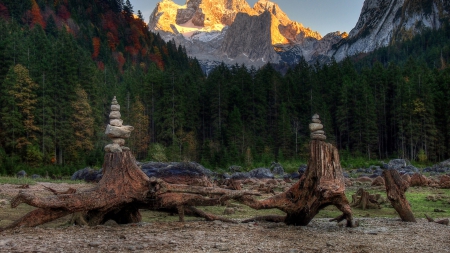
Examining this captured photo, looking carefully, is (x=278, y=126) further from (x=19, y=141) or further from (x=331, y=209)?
(x=331, y=209)

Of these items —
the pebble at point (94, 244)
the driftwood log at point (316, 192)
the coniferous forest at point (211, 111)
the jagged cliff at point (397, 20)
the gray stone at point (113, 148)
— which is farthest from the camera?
the jagged cliff at point (397, 20)

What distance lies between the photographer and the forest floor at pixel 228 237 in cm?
791

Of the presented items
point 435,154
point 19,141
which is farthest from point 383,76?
point 19,141

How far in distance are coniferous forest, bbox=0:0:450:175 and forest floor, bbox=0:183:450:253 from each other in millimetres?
29825

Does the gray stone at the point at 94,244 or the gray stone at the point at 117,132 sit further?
the gray stone at the point at 117,132

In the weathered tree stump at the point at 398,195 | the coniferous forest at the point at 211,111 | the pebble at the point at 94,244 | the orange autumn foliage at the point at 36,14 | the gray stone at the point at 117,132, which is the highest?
the orange autumn foliage at the point at 36,14

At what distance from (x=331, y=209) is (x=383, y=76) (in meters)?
59.1

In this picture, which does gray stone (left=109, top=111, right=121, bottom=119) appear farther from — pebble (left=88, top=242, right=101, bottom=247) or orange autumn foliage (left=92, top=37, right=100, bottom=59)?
orange autumn foliage (left=92, top=37, right=100, bottom=59)

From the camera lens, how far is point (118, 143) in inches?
448

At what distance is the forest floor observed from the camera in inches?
312

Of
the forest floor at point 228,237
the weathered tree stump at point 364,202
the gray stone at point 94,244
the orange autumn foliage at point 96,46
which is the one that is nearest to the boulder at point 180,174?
the weathered tree stump at point 364,202

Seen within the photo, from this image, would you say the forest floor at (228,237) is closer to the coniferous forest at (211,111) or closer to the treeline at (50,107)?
the treeline at (50,107)

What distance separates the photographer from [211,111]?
66500 mm

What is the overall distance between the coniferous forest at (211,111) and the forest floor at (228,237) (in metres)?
29.8
